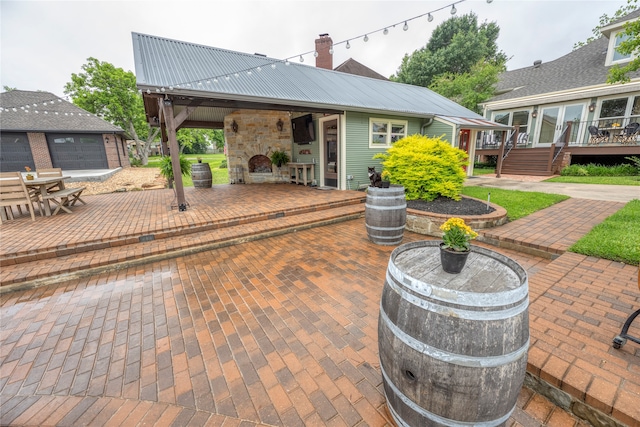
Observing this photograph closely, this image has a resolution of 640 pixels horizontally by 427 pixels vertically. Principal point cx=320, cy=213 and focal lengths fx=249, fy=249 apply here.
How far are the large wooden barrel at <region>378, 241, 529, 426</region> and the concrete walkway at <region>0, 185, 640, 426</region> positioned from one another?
437mm

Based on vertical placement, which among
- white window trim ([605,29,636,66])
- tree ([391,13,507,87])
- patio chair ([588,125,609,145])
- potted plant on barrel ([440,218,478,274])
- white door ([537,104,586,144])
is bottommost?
potted plant on barrel ([440,218,478,274])

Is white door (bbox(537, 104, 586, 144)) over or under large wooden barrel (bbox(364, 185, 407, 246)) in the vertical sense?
over

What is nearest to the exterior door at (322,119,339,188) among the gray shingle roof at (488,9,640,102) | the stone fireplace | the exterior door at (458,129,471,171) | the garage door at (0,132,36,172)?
the stone fireplace

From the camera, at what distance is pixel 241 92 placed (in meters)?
5.73

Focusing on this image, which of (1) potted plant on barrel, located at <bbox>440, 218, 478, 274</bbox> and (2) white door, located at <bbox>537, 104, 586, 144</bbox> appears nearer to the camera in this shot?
(1) potted plant on barrel, located at <bbox>440, 218, 478, 274</bbox>

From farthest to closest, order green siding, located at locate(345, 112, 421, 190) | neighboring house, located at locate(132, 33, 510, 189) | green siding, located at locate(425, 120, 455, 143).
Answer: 1. green siding, located at locate(425, 120, 455, 143)
2. green siding, located at locate(345, 112, 421, 190)
3. neighboring house, located at locate(132, 33, 510, 189)

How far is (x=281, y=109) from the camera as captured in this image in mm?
6922

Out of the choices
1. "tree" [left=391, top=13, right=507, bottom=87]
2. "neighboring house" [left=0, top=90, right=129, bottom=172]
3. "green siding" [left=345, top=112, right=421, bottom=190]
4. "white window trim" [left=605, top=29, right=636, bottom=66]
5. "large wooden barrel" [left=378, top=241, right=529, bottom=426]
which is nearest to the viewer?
"large wooden barrel" [left=378, top=241, right=529, bottom=426]

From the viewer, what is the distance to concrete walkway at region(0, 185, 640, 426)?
60.3 inches

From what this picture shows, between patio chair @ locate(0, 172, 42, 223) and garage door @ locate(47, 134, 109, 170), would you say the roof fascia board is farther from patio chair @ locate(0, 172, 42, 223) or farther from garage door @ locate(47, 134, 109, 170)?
garage door @ locate(47, 134, 109, 170)

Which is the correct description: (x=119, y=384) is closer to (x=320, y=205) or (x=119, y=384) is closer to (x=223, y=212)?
(x=223, y=212)

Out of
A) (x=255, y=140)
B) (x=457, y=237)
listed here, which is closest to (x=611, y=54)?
(x=255, y=140)

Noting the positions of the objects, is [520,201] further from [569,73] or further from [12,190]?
[569,73]

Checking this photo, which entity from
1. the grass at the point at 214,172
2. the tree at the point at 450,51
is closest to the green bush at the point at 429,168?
the grass at the point at 214,172
